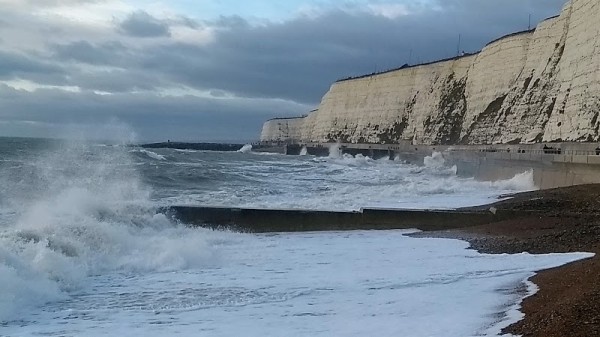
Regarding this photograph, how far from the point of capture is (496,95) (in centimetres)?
5509

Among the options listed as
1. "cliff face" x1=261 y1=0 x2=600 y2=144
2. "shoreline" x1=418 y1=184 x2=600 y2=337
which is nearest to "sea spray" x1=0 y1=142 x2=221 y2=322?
"shoreline" x1=418 y1=184 x2=600 y2=337

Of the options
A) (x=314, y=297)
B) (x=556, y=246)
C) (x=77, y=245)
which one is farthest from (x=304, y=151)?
(x=314, y=297)

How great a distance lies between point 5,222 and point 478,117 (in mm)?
47306

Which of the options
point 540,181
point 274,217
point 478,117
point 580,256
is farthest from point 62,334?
point 478,117

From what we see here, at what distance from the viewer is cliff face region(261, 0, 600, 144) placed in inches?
1407

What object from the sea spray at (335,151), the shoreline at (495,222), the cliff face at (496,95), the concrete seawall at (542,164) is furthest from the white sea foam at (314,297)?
the sea spray at (335,151)

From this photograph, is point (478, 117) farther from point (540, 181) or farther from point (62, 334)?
point (62, 334)

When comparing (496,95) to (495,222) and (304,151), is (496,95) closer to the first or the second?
(304,151)

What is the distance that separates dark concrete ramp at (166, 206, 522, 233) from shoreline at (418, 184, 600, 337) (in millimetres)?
524

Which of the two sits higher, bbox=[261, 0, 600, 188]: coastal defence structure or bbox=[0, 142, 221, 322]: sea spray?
bbox=[261, 0, 600, 188]: coastal defence structure

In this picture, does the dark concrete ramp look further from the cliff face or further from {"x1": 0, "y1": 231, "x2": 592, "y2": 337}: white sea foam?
the cliff face

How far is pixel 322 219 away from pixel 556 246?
583cm

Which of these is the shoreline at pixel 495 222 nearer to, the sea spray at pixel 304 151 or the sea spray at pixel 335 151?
the sea spray at pixel 335 151

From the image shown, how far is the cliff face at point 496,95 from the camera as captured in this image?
35750 mm
